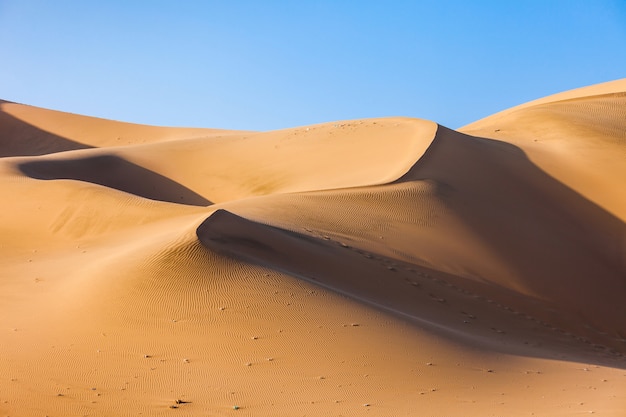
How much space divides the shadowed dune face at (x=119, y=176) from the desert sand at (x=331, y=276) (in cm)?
6

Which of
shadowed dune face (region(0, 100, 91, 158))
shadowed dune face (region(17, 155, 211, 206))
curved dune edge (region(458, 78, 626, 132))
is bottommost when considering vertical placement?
shadowed dune face (region(17, 155, 211, 206))

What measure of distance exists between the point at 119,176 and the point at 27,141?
17149 millimetres

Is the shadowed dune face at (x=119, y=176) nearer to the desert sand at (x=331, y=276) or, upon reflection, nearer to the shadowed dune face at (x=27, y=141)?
the desert sand at (x=331, y=276)

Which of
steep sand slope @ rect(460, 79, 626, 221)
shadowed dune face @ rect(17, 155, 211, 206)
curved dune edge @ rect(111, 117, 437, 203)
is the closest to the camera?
curved dune edge @ rect(111, 117, 437, 203)

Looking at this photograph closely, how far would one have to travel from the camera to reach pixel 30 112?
3709 cm

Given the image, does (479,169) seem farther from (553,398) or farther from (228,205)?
(553,398)

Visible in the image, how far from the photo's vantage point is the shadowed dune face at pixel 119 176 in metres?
17.7

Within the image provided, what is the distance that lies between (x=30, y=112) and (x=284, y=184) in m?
24.2

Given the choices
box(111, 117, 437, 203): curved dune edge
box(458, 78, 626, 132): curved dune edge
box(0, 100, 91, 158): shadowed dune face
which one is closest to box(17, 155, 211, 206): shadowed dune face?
box(111, 117, 437, 203): curved dune edge

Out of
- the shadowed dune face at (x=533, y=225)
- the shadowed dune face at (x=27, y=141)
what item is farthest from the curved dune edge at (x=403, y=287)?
the shadowed dune face at (x=27, y=141)

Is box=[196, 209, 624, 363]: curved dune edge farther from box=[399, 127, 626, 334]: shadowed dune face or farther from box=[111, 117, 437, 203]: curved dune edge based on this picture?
box=[111, 117, 437, 203]: curved dune edge

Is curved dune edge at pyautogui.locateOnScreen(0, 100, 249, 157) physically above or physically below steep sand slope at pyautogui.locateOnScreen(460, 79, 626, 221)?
above

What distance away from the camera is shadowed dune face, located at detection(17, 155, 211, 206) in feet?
58.0

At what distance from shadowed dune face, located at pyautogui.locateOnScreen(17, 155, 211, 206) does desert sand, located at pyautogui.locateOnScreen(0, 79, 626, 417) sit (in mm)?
56
